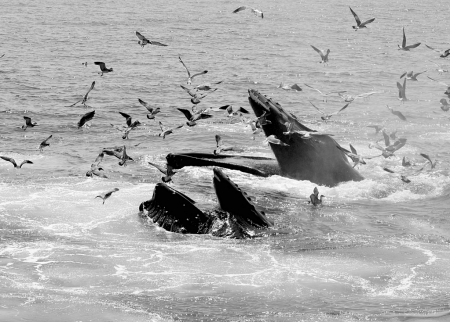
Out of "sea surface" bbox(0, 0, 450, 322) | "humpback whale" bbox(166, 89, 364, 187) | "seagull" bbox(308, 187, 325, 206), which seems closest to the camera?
"sea surface" bbox(0, 0, 450, 322)

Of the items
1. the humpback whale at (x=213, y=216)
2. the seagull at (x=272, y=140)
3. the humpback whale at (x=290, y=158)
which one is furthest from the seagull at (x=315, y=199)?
the humpback whale at (x=213, y=216)

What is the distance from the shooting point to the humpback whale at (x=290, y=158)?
22.5 m

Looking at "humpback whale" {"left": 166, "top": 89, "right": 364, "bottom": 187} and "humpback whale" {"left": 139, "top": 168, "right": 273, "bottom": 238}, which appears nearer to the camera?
"humpback whale" {"left": 139, "top": 168, "right": 273, "bottom": 238}

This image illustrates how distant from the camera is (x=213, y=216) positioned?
19.6 metres

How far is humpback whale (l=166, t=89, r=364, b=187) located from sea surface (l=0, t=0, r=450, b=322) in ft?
1.17

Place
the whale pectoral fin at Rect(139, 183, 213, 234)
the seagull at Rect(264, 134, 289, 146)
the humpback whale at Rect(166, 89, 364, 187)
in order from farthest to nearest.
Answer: the humpback whale at Rect(166, 89, 364, 187) → the seagull at Rect(264, 134, 289, 146) → the whale pectoral fin at Rect(139, 183, 213, 234)

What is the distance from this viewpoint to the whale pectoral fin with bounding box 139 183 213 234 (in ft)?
63.9

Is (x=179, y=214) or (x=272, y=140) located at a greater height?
(x=272, y=140)

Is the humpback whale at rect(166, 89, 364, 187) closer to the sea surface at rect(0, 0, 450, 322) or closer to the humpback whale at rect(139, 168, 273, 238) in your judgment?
the sea surface at rect(0, 0, 450, 322)

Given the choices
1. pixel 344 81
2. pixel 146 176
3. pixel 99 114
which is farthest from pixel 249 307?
pixel 344 81

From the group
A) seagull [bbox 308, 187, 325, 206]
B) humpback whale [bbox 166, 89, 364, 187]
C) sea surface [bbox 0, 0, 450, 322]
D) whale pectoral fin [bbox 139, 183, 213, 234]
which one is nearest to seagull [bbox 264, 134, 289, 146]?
humpback whale [bbox 166, 89, 364, 187]

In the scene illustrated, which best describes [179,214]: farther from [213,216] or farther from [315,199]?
[315,199]

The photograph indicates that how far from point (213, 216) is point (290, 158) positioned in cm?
457

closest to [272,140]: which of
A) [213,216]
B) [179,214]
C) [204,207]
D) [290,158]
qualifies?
[290,158]
